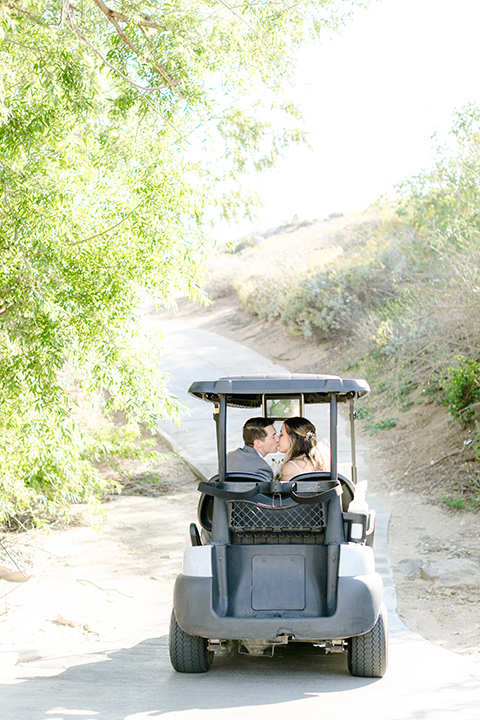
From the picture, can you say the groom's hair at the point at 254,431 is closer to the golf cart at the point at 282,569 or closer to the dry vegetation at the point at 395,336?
the golf cart at the point at 282,569

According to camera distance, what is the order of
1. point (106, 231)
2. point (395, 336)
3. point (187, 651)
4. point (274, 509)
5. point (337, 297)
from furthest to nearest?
point (337, 297) → point (395, 336) → point (106, 231) → point (187, 651) → point (274, 509)

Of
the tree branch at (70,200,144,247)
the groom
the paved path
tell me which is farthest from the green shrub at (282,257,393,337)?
the groom

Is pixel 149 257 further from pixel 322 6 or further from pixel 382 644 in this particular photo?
pixel 322 6

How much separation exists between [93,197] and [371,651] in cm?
402

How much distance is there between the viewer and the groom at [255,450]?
4.39 m

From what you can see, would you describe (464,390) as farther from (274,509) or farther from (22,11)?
(22,11)

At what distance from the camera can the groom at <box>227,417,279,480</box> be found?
439 centimetres

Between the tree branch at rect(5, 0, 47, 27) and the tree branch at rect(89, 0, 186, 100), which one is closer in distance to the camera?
the tree branch at rect(5, 0, 47, 27)

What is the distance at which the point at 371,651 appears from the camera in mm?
4191

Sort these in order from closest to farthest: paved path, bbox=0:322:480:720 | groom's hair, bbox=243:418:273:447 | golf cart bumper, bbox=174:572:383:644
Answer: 1. paved path, bbox=0:322:480:720
2. golf cart bumper, bbox=174:572:383:644
3. groom's hair, bbox=243:418:273:447

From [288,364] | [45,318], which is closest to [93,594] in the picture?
[45,318]

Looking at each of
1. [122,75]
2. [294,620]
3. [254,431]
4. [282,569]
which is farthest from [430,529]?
[122,75]

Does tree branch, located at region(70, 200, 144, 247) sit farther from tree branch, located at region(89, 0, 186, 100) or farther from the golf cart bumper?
the golf cart bumper

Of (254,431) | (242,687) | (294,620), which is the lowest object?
(242,687)
